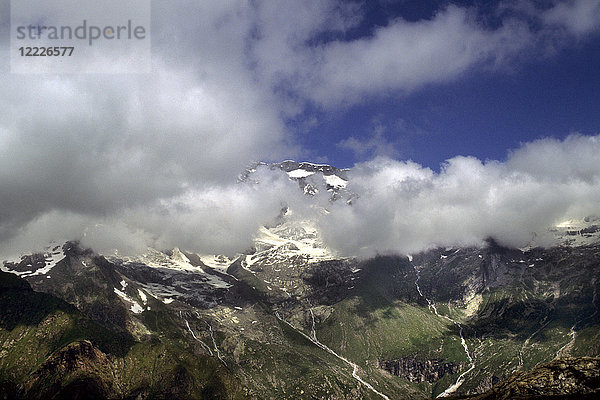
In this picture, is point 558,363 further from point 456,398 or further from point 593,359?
point 456,398

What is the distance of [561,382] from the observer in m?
125

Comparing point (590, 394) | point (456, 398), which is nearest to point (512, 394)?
point (590, 394)

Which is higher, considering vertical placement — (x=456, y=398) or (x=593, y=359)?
(x=593, y=359)

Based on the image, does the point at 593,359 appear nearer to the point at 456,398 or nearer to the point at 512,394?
the point at 512,394

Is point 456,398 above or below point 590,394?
below

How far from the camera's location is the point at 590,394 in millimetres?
118312

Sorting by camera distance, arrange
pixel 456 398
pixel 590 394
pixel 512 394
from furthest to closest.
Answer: pixel 456 398 < pixel 512 394 < pixel 590 394

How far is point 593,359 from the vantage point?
130 m

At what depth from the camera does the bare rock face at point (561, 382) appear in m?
121

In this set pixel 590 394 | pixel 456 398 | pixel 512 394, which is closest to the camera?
pixel 590 394

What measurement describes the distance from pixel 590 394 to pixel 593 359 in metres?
15.6

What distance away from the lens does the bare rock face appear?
121 meters

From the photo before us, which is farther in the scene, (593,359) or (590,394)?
(593,359)

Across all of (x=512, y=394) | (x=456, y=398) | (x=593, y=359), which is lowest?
(x=456, y=398)
